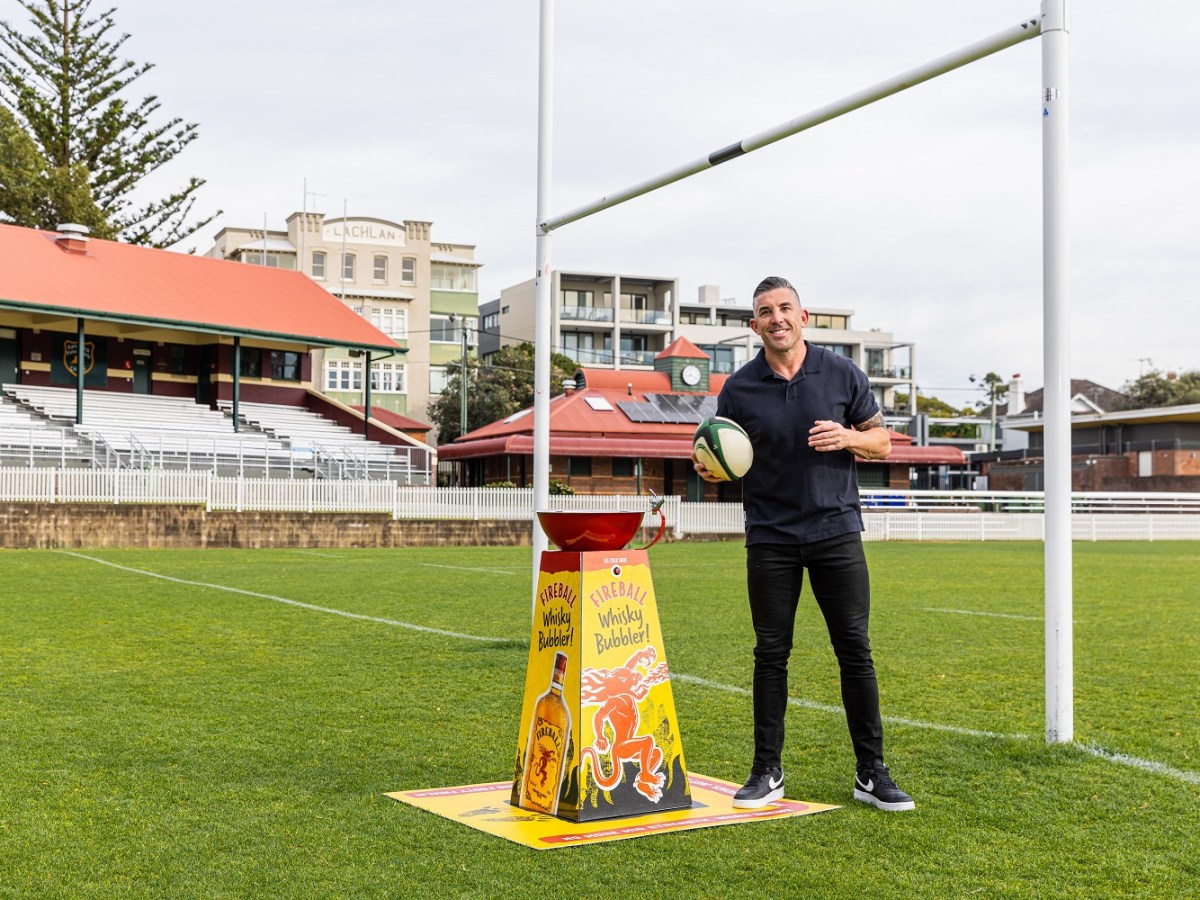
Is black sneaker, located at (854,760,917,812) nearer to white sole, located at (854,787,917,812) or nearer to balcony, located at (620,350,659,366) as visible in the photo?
white sole, located at (854,787,917,812)

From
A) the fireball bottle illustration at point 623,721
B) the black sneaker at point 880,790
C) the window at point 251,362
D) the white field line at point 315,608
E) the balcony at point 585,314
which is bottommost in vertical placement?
the white field line at point 315,608

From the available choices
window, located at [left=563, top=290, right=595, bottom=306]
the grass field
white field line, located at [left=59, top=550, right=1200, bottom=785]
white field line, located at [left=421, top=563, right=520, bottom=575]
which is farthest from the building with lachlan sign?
window, located at [left=563, top=290, right=595, bottom=306]

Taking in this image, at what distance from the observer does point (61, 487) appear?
25484mm

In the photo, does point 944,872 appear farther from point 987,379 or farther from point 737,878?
point 987,379

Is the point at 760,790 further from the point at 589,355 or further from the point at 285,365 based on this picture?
the point at 589,355

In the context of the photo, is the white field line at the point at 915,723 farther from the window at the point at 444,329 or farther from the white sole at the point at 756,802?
the window at the point at 444,329

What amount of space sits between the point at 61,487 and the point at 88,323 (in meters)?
13.4

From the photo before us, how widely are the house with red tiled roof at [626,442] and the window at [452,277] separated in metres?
25.9

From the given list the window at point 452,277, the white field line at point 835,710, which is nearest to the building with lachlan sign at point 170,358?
the white field line at point 835,710

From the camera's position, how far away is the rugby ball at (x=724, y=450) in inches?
197

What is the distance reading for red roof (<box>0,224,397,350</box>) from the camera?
115 ft

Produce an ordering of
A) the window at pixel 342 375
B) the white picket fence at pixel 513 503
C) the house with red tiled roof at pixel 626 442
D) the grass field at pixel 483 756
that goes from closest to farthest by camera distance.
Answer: the grass field at pixel 483 756 < the white picket fence at pixel 513 503 < the house with red tiled roof at pixel 626 442 < the window at pixel 342 375

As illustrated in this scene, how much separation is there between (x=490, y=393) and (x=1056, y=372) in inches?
2154

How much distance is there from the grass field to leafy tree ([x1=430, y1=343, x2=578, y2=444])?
46.3 metres
